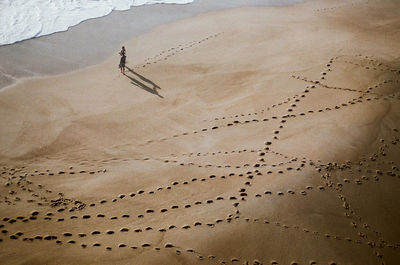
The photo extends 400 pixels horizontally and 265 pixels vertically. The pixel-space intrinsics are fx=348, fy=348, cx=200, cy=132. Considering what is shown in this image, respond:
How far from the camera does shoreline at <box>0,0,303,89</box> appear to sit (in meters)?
12.5

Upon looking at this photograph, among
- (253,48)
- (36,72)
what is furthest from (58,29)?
(253,48)

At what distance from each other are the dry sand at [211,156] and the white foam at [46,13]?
378cm

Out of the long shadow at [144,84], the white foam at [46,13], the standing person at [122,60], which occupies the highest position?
the white foam at [46,13]

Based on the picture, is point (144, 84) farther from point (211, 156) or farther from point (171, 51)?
point (211, 156)

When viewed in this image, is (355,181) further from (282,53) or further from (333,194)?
(282,53)

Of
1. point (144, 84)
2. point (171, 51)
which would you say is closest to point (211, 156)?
point (144, 84)

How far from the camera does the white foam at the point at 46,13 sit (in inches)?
582

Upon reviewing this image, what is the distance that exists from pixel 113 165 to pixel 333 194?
5.23 m

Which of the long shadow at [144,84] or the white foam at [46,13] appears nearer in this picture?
the long shadow at [144,84]

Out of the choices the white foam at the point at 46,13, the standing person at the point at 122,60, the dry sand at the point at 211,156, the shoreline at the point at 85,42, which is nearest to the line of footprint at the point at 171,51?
the dry sand at the point at 211,156

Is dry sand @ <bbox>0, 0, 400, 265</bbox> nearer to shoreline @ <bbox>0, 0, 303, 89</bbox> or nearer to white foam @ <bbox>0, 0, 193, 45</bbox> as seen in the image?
shoreline @ <bbox>0, 0, 303, 89</bbox>

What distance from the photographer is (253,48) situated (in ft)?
45.8

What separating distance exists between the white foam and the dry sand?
378cm

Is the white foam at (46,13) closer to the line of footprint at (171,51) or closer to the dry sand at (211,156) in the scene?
the dry sand at (211,156)
